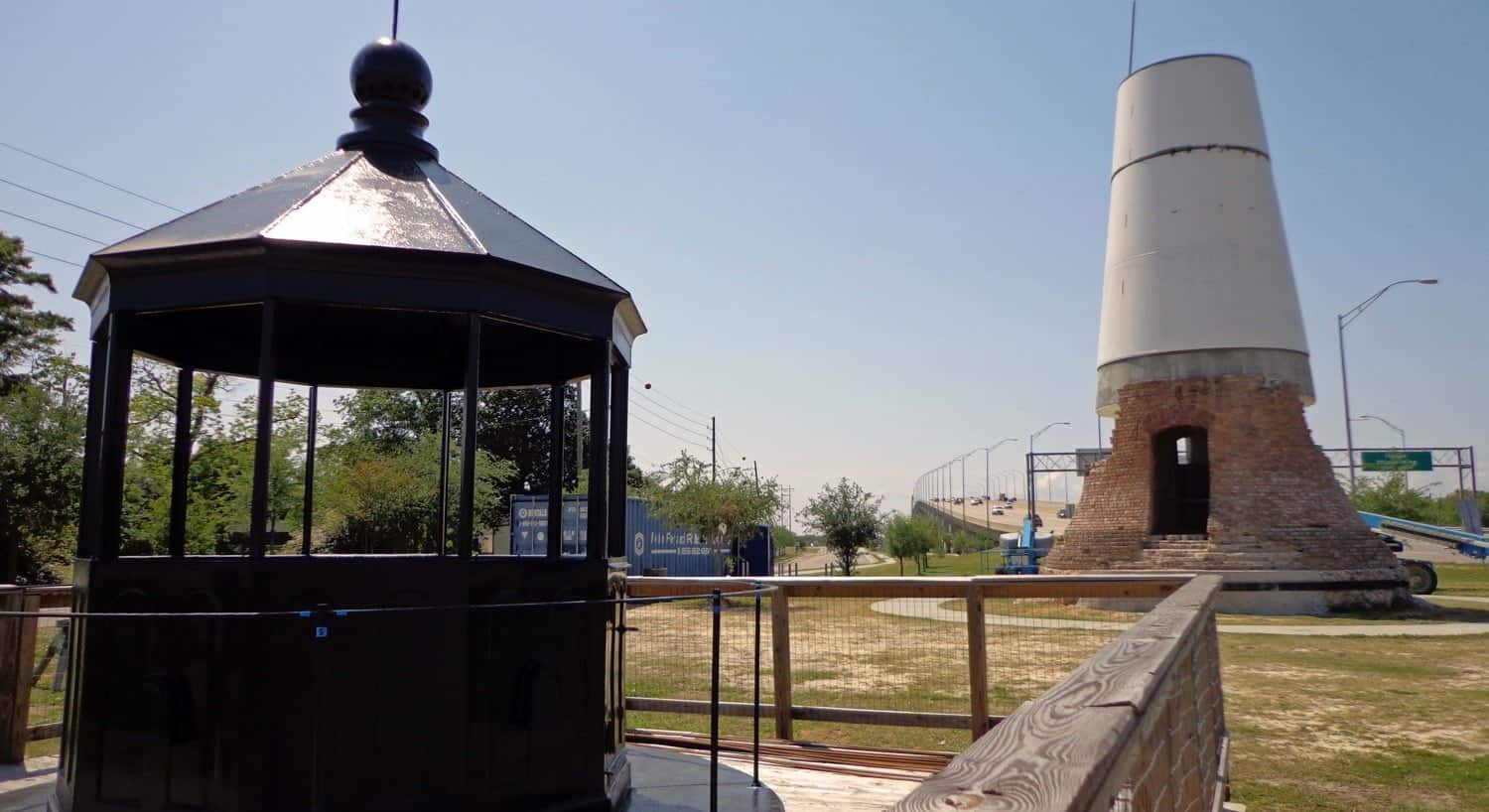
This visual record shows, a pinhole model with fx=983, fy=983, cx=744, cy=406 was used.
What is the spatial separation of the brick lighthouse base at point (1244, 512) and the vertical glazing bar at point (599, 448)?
66.3 ft

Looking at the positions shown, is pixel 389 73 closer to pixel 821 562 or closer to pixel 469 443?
pixel 469 443

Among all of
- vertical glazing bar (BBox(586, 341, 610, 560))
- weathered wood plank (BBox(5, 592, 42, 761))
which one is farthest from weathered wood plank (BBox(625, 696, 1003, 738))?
weathered wood plank (BBox(5, 592, 42, 761))

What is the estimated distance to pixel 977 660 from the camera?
24.0 ft

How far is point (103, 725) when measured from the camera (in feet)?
14.1

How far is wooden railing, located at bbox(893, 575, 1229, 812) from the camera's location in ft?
3.97

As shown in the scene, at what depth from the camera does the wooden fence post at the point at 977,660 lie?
7117mm

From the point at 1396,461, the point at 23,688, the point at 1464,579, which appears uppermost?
the point at 1396,461

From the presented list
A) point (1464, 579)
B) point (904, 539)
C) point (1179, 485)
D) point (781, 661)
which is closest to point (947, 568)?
point (904, 539)

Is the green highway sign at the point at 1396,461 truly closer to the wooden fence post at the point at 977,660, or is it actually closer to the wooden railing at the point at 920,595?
the wooden railing at the point at 920,595

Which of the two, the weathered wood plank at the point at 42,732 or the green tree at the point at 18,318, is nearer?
the weathered wood plank at the point at 42,732

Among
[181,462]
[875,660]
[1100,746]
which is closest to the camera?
[1100,746]

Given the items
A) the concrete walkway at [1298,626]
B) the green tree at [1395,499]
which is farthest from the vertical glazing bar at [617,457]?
the green tree at [1395,499]

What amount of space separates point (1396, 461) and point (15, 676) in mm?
68643

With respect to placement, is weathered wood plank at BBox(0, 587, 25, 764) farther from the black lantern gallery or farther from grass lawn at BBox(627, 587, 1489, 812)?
grass lawn at BBox(627, 587, 1489, 812)
